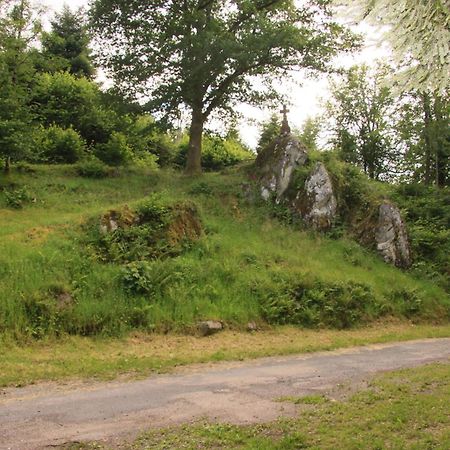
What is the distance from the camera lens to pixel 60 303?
12461 mm

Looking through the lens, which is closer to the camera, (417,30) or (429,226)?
(417,30)

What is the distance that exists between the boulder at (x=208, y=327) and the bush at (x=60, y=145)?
1555cm

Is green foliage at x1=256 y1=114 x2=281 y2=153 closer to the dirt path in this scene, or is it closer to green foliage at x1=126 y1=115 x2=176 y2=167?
green foliage at x1=126 y1=115 x2=176 y2=167

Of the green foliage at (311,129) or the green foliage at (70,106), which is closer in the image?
the green foliage at (70,106)

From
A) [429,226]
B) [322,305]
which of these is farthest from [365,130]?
[322,305]

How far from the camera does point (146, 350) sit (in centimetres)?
1157

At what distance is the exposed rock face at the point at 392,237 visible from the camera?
20.3 meters

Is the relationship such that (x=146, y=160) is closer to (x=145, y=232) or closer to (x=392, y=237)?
(x=145, y=232)

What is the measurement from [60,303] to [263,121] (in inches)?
791

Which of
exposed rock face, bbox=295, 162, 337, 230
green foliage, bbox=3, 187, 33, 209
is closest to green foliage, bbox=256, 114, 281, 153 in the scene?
exposed rock face, bbox=295, 162, 337, 230

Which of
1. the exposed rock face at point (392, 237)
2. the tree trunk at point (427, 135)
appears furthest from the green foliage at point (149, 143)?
the tree trunk at point (427, 135)

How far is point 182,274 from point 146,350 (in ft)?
12.5

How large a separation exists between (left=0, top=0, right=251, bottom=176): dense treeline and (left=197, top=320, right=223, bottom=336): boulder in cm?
1143

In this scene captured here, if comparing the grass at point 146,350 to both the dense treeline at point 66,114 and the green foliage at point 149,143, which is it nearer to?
the dense treeline at point 66,114
